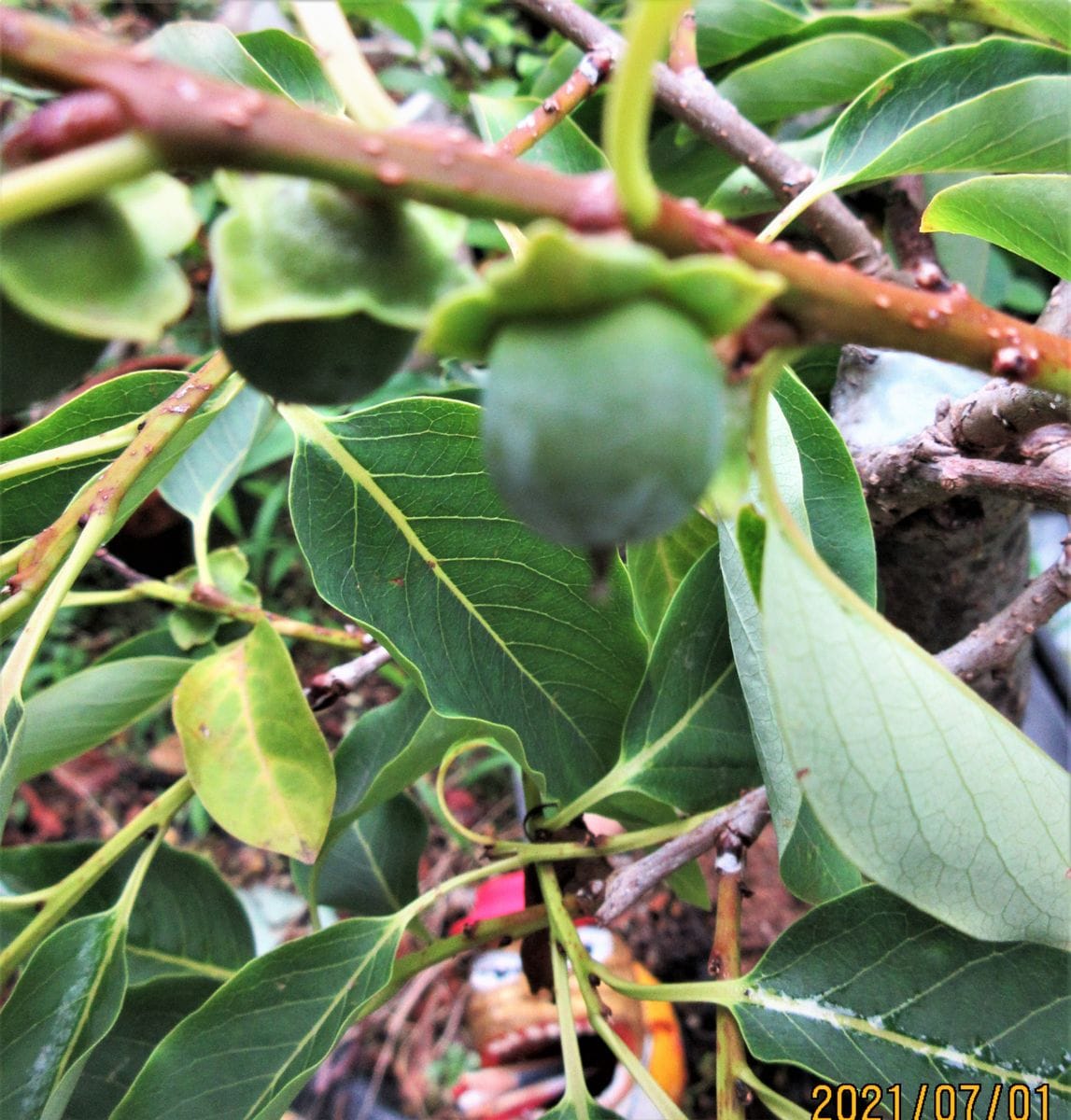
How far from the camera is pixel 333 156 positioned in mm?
302

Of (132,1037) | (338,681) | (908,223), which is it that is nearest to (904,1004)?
(338,681)

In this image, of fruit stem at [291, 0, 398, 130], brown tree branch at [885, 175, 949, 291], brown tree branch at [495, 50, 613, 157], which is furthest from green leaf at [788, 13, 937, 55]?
fruit stem at [291, 0, 398, 130]

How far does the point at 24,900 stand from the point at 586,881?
52 cm

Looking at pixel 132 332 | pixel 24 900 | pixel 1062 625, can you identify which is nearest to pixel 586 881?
pixel 24 900

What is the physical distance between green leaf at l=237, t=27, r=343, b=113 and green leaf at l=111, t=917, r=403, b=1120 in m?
0.79

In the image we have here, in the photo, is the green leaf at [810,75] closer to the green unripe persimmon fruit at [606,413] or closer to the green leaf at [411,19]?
the green leaf at [411,19]

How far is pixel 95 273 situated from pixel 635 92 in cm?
20

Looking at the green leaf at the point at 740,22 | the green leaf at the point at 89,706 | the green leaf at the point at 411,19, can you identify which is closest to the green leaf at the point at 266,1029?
the green leaf at the point at 89,706

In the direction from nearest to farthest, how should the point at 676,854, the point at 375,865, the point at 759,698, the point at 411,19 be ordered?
1. the point at 759,698
2. the point at 676,854
3. the point at 375,865
4. the point at 411,19

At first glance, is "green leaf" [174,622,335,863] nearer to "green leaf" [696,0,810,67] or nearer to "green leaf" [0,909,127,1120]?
"green leaf" [0,909,127,1120]

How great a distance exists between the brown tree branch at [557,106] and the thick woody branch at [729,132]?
7cm

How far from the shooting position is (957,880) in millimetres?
470

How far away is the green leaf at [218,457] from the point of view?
45.8 inches

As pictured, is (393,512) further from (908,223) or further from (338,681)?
(908,223)
